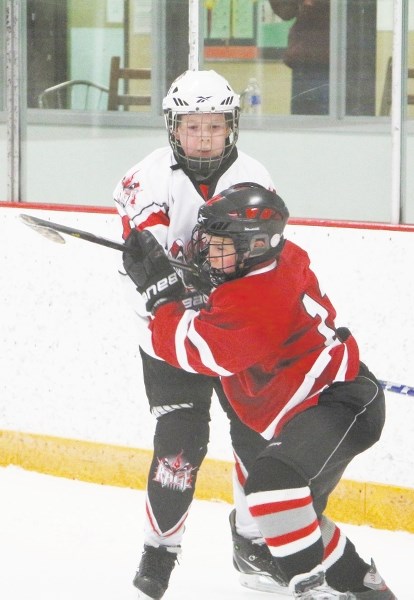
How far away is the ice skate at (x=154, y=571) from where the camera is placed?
2.48 meters

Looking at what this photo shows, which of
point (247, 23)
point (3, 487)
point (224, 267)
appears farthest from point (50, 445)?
point (224, 267)

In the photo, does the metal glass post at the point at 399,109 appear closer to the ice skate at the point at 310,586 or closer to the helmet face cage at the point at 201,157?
the helmet face cage at the point at 201,157

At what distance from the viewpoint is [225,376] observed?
2238 millimetres

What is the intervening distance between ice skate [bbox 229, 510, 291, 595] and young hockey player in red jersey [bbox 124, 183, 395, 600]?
1.19 ft

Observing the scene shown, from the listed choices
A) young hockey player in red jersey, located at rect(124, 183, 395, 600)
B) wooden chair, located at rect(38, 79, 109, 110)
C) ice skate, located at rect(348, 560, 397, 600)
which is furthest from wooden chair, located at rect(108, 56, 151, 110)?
ice skate, located at rect(348, 560, 397, 600)

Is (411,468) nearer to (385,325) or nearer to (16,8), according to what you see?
(385,325)

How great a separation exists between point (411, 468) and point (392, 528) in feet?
0.56

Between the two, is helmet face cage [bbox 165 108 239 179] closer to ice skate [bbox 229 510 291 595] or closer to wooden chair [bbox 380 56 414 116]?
ice skate [bbox 229 510 291 595]

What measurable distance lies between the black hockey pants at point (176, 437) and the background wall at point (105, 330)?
65 cm

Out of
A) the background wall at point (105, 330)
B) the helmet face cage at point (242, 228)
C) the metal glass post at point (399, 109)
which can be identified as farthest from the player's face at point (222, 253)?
the metal glass post at point (399, 109)

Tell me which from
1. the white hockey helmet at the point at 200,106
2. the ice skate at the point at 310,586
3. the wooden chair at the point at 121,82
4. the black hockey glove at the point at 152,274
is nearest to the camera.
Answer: the ice skate at the point at 310,586

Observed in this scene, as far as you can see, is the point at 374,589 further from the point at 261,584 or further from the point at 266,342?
the point at 266,342

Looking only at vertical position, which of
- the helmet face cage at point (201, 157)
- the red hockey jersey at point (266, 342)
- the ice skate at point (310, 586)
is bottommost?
the ice skate at point (310, 586)

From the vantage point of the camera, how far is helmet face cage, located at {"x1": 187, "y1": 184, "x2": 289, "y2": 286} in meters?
2.14
